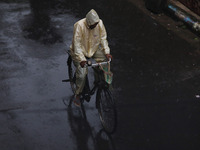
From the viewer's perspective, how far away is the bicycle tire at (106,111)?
5.68 m

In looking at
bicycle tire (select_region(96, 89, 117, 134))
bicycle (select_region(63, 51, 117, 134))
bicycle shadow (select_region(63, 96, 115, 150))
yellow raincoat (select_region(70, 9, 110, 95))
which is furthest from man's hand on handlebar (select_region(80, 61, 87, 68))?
bicycle shadow (select_region(63, 96, 115, 150))

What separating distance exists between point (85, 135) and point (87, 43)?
5.38ft

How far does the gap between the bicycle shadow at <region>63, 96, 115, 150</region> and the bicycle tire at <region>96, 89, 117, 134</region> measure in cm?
14

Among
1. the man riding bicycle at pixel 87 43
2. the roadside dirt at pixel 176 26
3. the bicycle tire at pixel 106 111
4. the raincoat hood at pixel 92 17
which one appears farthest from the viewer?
the roadside dirt at pixel 176 26

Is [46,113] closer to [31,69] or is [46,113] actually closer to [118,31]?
[31,69]

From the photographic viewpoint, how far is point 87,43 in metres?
5.84

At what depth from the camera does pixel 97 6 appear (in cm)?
1116

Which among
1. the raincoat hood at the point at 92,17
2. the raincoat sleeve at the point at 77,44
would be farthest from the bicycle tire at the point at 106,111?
the raincoat hood at the point at 92,17

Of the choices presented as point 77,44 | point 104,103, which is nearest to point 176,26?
point 104,103

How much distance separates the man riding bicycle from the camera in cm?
555

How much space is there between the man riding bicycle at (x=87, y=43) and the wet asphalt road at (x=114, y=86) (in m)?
0.95

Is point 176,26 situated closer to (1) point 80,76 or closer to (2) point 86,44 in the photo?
(2) point 86,44

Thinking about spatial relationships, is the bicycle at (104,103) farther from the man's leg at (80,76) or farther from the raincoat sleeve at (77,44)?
the raincoat sleeve at (77,44)

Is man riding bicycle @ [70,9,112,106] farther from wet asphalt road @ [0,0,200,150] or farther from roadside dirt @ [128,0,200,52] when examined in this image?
roadside dirt @ [128,0,200,52]
